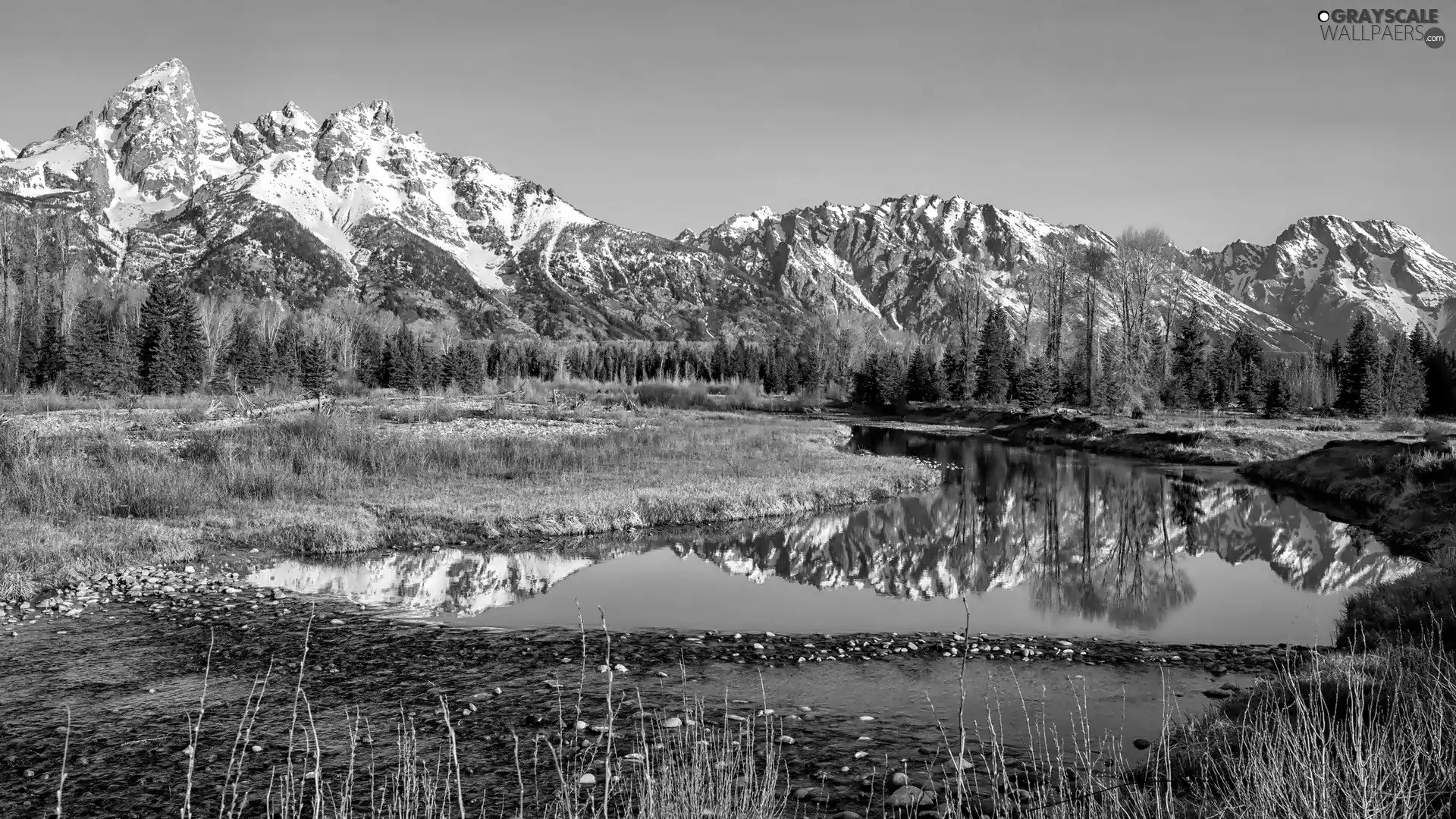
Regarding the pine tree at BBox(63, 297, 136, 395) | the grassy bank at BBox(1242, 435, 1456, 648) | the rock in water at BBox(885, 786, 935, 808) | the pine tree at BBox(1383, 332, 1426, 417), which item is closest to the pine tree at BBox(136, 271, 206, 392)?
the pine tree at BBox(63, 297, 136, 395)

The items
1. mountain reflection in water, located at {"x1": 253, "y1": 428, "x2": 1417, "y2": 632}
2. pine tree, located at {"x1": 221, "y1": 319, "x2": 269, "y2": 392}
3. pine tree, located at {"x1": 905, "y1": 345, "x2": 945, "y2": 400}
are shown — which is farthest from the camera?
pine tree, located at {"x1": 905, "y1": 345, "x2": 945, "y2": 400}

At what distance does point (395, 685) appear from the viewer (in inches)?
445

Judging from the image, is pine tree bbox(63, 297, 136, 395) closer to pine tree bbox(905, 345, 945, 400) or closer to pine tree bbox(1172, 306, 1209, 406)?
pine tree bbox(905, 345, 945, 400)

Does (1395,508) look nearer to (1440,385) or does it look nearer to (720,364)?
(1440,385)

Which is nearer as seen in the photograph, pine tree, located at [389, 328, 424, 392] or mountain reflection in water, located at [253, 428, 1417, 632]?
mountain reflection in water, located at [253, 428, 1417, 632]

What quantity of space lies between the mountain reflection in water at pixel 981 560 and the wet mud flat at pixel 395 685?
196cm

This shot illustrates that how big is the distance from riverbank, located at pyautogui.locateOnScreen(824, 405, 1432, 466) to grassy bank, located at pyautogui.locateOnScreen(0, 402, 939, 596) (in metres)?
19.3

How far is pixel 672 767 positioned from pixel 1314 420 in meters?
76.0

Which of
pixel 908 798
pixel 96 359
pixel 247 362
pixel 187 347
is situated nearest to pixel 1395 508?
pixel 908 798

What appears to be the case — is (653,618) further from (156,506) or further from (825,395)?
(825,395)

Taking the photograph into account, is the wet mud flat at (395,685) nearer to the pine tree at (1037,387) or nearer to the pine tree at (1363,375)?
the pine tree at (1037,387)

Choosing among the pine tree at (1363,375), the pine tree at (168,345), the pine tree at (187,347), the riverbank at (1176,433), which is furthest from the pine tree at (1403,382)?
the pine tree at (187,347)

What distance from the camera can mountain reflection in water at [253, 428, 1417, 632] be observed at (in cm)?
1814

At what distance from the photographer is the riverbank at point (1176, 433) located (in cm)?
4712
